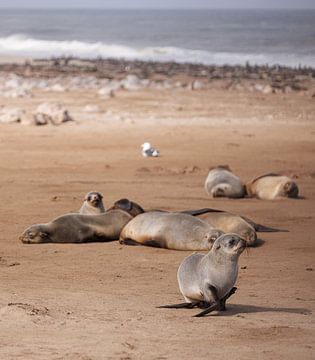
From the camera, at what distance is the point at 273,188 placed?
1077 cm

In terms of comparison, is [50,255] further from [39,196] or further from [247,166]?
[247,166]

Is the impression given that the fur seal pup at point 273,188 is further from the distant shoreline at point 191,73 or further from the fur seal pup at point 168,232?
the distant shoreline at point 191,73

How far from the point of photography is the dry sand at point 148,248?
5027 millimetres

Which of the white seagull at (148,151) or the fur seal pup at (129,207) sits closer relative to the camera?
the fur seal pup at (129,207)

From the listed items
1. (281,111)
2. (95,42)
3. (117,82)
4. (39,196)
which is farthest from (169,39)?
(39,196)

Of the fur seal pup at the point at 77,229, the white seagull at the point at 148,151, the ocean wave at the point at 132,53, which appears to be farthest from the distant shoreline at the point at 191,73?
the fur seal pup at the point at 77,229

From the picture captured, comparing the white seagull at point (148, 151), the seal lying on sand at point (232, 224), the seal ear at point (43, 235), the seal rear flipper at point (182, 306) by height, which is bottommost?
the seal rear flipper at point (182, 306)

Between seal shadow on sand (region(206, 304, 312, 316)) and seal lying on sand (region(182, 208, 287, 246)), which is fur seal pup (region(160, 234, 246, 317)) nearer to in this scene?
seal shadow on sand (region(206, 304, 312, 316))

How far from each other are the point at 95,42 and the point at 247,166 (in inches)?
1388

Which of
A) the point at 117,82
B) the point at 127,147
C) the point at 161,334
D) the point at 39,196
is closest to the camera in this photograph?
the point at 161,334

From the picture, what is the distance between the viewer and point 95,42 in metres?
47.7

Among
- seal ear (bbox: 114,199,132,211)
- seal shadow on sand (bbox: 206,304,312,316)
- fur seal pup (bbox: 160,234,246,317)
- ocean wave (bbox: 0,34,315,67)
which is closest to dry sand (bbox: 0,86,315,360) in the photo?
seal shadow on sand (bbox: 206,304,312,316)

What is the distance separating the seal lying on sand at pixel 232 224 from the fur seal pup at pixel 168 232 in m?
0.22

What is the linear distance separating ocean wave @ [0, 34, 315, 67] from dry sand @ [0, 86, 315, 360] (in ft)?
33.9
